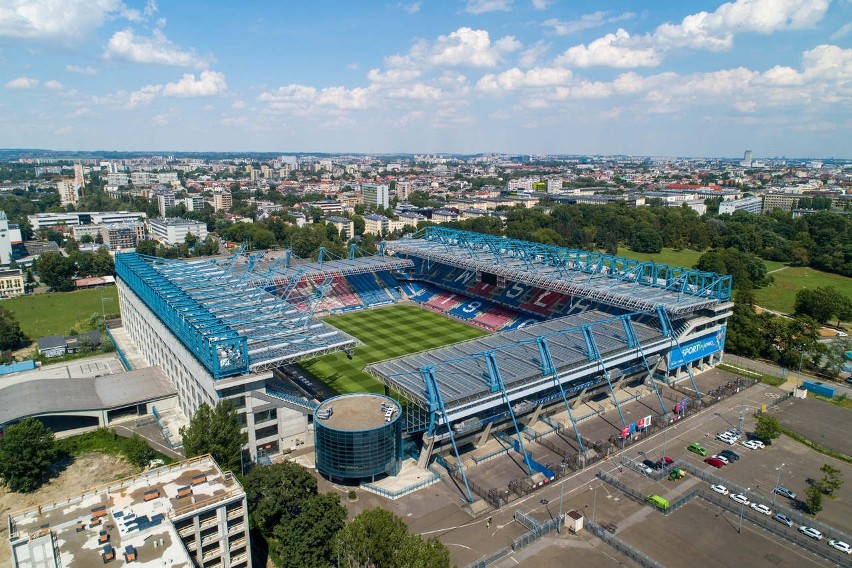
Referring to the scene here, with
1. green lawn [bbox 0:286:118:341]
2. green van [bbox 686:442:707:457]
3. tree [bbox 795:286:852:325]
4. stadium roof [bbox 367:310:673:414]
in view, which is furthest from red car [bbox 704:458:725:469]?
green lawn [bbox 0:286:118:341]

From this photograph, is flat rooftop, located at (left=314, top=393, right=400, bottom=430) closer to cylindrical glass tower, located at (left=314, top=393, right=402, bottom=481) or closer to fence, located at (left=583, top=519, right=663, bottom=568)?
cylindrical glass tower, located at (left=314, top=393, right=402, bottom=481)

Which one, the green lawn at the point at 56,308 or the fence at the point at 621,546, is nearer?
the fence at the point at 621,546

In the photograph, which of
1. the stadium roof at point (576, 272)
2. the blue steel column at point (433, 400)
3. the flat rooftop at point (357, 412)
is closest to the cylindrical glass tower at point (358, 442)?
the flat rooftop at point (357, 412)

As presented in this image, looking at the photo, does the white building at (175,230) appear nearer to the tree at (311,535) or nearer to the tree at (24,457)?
the tree at (24,457)

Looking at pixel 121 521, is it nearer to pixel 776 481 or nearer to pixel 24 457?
pixel 24 457

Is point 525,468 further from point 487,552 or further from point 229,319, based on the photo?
point 229,319

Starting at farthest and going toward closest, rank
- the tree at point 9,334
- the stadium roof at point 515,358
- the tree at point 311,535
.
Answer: the tree at point 9,334
the stadium roof at point 515,358
the tree at point 311,535
